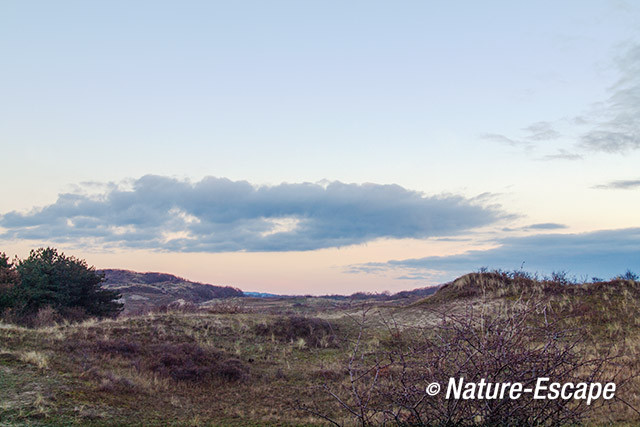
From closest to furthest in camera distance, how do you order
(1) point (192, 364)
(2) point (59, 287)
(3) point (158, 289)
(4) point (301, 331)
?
1. (1) point (192, 364)
2. (4) point (301, 331)
3. (2) point (59, 287)
4. (3) point (158, 289)

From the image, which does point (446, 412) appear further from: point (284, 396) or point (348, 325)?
point (348, 325)

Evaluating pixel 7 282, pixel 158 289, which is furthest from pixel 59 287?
pixel 158 289

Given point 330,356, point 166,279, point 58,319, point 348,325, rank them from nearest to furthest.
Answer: point 330,356 → point 58,319 → point 348,325 → point 166,279

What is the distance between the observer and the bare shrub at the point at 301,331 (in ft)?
79.8

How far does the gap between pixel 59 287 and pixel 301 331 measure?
16816mm

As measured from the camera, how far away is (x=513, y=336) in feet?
19.4

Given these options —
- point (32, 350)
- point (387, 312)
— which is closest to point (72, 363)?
point (32, 350)

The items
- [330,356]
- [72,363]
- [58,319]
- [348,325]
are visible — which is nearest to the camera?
[72,363]

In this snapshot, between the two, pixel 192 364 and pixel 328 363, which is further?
pixel 328 363

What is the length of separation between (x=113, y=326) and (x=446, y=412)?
20.5m

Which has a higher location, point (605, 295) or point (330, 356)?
point (605, 295)

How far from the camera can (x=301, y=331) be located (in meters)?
25.5

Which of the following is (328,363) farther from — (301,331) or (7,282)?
(7,282)

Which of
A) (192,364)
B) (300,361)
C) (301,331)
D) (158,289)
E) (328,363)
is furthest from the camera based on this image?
(158,289)
